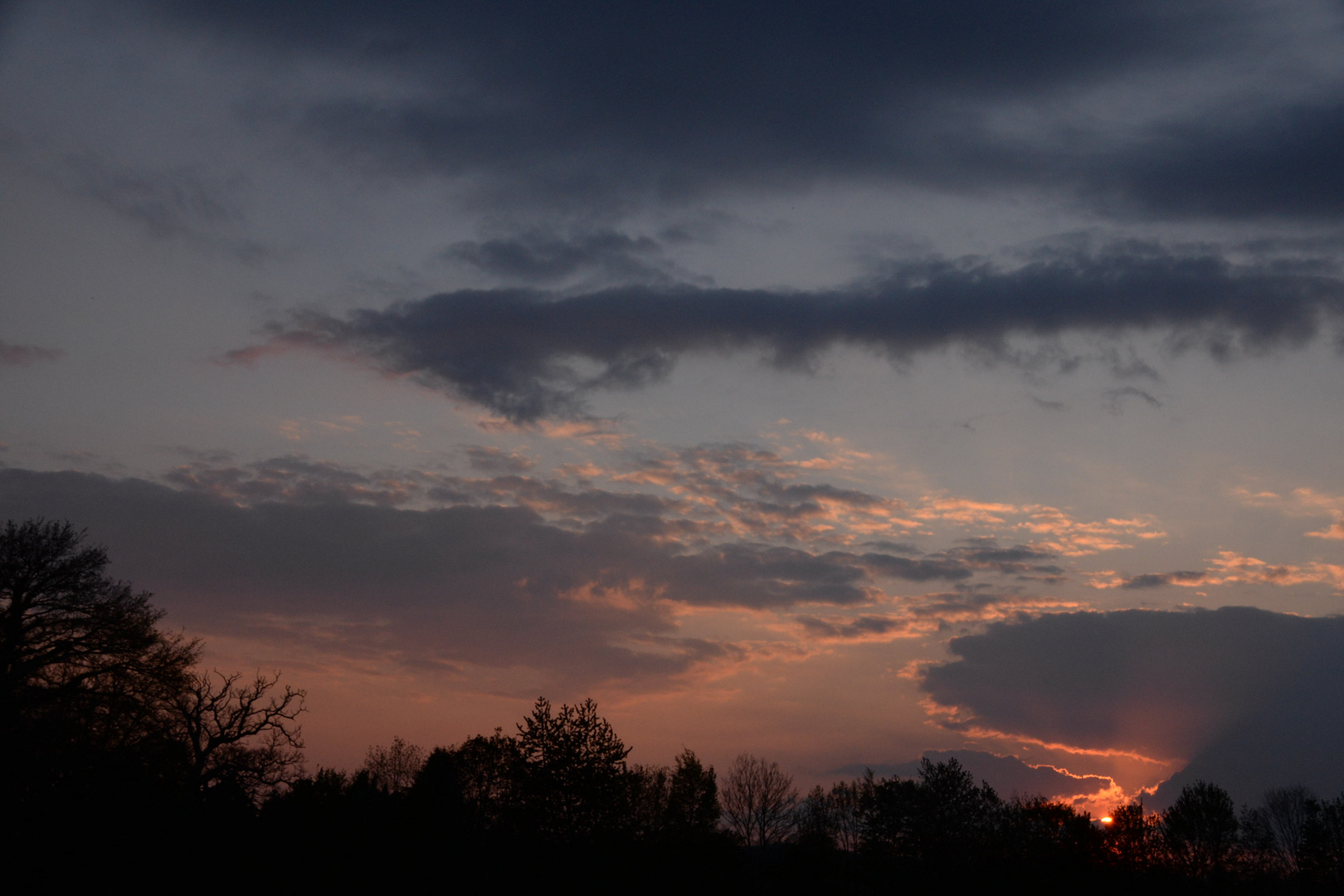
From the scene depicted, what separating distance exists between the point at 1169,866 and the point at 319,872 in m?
64.9

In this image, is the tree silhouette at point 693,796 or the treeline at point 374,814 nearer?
the treeline at point 374,814

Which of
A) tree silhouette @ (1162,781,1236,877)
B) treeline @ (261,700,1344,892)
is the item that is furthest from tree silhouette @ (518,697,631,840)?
tree silhouette @ (1162,781,1236,877)

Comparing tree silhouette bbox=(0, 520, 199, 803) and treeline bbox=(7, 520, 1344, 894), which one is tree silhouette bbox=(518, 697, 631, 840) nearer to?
treeline bbox=(7, 520, 1344, 894)

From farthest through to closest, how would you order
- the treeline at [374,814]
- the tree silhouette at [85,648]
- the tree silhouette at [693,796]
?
the tree silhouette at [693,796] → the tree silhouette at [85,648] → the treeline at [374,814]

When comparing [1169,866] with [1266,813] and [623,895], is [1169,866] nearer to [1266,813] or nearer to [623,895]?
[623,895]

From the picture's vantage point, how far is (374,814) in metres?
65.8

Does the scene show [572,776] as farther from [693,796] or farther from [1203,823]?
[1203,823]

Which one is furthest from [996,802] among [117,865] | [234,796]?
[117,865]

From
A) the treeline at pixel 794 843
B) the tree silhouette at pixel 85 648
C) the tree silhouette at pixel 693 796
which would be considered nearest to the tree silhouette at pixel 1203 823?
the treeline at pixel 794 843

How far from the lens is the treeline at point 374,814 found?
2508cm

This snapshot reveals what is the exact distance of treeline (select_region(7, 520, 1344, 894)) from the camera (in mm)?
25078

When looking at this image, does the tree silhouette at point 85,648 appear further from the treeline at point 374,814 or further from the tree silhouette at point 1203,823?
the tree silhouette at point 1203,823

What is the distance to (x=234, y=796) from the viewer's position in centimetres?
3769

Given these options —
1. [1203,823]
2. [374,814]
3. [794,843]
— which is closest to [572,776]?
[374,814]
